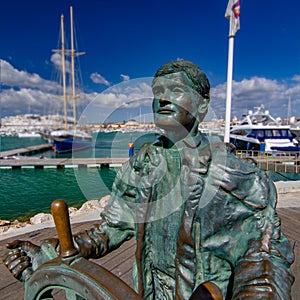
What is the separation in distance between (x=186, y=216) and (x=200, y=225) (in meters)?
0.07

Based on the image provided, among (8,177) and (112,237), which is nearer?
(112,237)

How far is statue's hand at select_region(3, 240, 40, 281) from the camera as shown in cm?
113

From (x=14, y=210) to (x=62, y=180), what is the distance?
5994 mm

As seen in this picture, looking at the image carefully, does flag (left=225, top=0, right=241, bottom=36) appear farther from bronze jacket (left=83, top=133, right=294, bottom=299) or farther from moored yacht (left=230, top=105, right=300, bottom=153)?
bronze jacket (left=83, top=133, right=294, bottom=299)

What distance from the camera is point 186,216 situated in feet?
3.45

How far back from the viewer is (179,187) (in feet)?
3.64

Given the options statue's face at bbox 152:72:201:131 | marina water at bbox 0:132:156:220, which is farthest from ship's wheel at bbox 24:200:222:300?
marina water at bbox 0:132:156:220

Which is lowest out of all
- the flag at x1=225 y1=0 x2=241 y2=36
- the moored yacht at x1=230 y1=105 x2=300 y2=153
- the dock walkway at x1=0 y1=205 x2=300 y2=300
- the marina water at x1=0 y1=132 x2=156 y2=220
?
the marina water at x1=0 y1=132 x2=156 y2=220

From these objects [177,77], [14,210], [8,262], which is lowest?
[14,210]

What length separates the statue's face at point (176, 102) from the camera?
3.57 ft

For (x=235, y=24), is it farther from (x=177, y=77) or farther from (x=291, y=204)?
(x=177, y=77)

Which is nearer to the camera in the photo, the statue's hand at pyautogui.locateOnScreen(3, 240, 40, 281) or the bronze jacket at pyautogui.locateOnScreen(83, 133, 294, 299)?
the bronze jacket at pyautogui.locateOnScreen(83, 133, 294, 299)

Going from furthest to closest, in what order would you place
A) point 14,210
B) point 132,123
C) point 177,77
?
point 14,210
point 132,123
point 177,77

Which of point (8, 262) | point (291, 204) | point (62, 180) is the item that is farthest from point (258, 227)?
point (62, 180)
